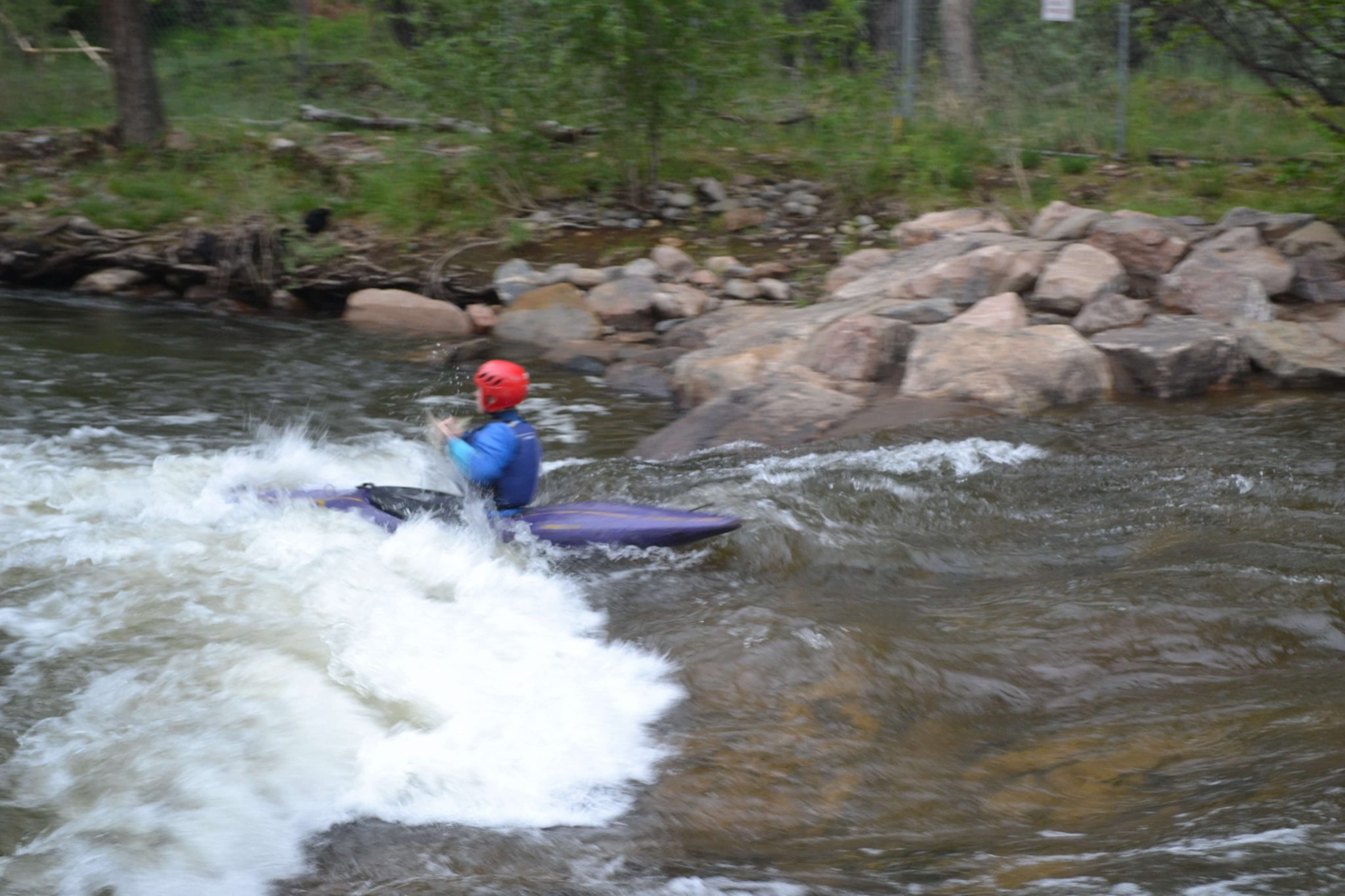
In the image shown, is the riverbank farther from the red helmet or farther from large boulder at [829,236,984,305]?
the red helmet

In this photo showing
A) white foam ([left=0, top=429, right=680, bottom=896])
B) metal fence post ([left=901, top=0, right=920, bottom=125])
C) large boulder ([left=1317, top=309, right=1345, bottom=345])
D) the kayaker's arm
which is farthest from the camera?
metal fence post ([left=901, top=0, right=920, bottom=125])

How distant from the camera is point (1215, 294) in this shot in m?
8.16

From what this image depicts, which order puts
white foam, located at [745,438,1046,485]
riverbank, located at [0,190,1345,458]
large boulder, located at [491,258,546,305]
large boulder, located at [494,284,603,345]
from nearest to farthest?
1. white foam, located at [745,438,1046,485]
2. riverbank, located at [0,190,1345,458]
3. large boulder, located at [494,284,603,345]
4. large boulder, located at [491,258,546,305]

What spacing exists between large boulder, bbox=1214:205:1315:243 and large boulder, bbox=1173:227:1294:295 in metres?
0.17

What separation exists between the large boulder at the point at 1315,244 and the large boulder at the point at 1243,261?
0.45 ft

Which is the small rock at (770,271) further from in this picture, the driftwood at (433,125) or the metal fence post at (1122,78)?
the metal fence post at (1122,78)

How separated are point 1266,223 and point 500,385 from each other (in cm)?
631

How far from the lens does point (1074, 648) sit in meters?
4.00

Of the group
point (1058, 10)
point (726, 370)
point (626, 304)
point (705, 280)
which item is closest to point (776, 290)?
point (705, 280)

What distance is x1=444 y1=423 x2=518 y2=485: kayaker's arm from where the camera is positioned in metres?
5.27

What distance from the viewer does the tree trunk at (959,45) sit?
1223 centimetres

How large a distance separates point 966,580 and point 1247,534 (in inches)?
47.5

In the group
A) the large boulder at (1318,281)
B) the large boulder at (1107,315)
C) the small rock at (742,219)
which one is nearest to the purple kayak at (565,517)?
the large boulder at (1107,315)

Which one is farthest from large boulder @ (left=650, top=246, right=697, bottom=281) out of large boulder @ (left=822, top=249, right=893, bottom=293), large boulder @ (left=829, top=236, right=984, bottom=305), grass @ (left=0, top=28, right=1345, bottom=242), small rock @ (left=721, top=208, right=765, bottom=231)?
grass @ (left=0, top=28, right=1345, bottom=242)
